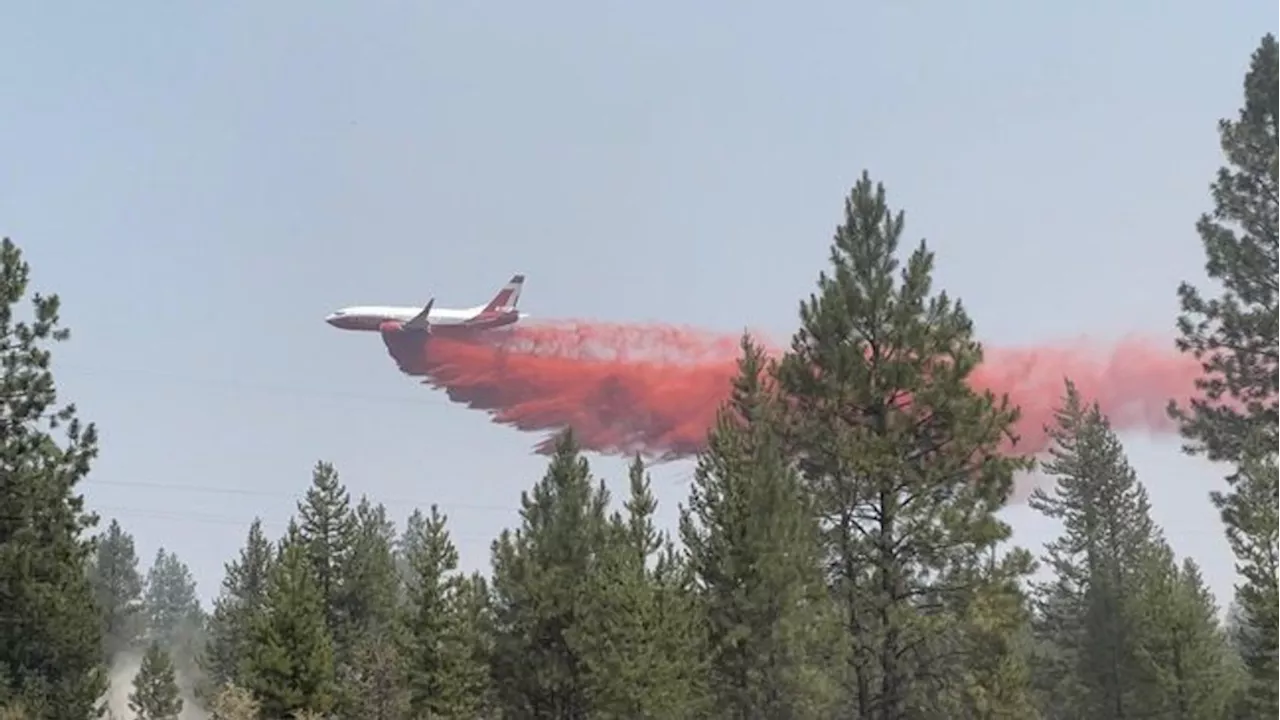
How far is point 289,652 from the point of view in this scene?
40750 millimetres

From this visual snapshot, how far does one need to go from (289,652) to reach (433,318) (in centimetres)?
5666

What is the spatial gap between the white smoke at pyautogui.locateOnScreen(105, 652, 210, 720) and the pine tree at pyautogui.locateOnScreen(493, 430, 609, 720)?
6888 cm

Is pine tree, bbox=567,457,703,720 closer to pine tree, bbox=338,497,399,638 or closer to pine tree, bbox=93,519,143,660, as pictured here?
pine tree, bbox=338,497,399,638

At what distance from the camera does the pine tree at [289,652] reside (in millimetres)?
40031

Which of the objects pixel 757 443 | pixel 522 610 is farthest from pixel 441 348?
pixel 757 443

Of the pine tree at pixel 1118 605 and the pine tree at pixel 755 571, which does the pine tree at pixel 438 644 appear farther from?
the pine tree at pixel 1118 605

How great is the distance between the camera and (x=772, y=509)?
35312mm

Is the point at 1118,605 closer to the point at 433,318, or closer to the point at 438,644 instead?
the point at 438,644

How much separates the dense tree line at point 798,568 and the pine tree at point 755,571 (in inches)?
3.1

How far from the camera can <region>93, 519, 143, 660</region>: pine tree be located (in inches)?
4515

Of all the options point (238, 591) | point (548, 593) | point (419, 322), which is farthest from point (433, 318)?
point (548, 593)

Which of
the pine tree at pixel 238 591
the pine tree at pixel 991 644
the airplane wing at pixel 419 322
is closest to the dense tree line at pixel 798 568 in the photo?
the pine tree at pixel 991 644

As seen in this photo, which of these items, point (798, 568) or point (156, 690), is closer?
point (798, 568)

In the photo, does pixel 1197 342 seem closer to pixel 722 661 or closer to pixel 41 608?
pixel 722 661
